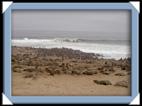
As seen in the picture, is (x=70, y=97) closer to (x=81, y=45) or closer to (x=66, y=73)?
(x=66, y=73)

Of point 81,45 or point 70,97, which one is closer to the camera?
point 70,97

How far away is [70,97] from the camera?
10.7 m

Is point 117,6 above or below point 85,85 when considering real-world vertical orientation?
above

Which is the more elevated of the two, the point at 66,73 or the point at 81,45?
the point at 81,45

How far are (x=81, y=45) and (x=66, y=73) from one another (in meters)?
0.26

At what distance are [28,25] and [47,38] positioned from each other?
0.19 metres

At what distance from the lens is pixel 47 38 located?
10773 mm

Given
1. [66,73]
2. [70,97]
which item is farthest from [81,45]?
[70,97]

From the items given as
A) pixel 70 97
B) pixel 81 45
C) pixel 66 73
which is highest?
pixel 81 45

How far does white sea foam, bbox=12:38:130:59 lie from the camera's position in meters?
10.8

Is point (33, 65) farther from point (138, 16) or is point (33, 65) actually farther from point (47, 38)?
point (138, 16)

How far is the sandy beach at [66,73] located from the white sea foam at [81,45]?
0.04 meters

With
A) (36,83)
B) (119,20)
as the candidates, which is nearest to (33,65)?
(36,83)

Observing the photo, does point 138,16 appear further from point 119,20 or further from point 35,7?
point 35,7
